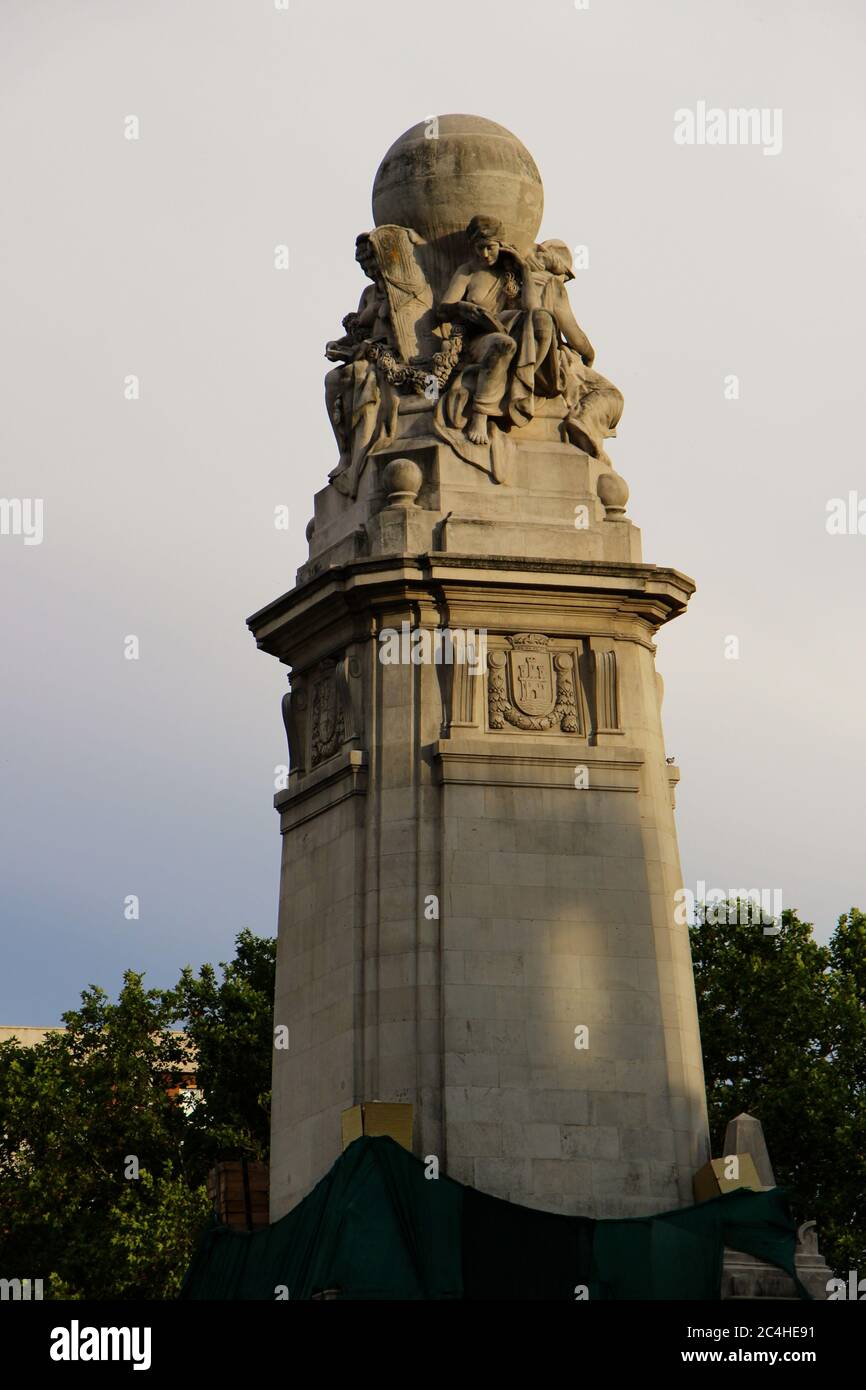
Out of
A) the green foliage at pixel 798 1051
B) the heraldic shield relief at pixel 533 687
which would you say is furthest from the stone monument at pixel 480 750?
the green foliage at pixel 798 1051

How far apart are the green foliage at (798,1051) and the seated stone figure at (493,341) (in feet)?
75.5

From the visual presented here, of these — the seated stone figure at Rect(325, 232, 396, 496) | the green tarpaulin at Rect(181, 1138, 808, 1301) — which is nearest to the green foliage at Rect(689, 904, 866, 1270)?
the green tarpaulin at Rect(181, 1138, 808, 1301)

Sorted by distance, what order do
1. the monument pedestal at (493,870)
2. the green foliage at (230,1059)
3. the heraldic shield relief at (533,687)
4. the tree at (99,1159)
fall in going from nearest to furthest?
the monument pedestal at (493,870)
the heraldic shield relief at (533,687)
the tree at (99,1159)
the green foliage at (230,1059)

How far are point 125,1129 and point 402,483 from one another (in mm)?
31510

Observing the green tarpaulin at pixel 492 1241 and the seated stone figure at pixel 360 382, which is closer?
the green tarpaulin at pixel 492 1241

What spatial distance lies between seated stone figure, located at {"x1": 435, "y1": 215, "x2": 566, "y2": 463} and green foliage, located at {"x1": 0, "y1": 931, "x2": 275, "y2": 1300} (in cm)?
2789

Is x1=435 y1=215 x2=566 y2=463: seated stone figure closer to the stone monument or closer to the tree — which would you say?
the stone monument

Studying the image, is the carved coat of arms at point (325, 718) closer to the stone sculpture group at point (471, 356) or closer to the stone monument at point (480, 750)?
the stone monument at point (480, 750)

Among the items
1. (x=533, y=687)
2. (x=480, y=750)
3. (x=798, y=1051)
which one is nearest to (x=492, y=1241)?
(x=480, y=750)

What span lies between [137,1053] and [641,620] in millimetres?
33030

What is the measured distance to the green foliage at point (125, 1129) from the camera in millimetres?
55188

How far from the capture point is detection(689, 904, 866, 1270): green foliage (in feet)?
168

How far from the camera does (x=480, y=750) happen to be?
3019cm
